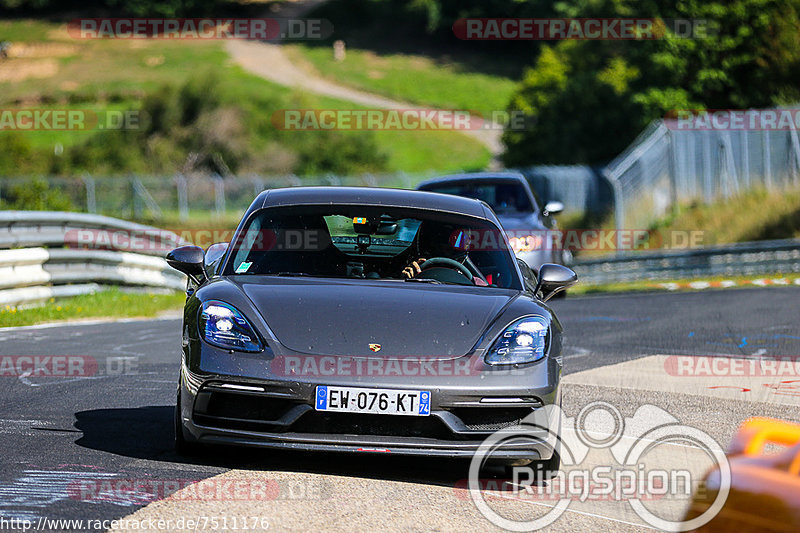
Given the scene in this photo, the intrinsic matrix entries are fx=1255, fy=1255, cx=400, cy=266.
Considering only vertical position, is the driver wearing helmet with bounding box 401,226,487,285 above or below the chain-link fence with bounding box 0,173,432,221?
above

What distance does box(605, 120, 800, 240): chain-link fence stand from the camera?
30.5 m

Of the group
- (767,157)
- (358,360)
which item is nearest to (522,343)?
(358,360)

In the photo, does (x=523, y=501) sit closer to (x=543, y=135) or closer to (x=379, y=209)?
(x=379, y=209)

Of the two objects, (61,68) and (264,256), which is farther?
(61,68)

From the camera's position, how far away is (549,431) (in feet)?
19.1

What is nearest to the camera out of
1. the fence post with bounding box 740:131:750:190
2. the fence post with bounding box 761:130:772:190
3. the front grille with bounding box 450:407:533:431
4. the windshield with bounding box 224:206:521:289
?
the front grille with bounding box 450:407:533:431

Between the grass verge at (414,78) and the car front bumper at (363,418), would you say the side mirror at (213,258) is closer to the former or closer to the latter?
the car front bumper at (363,418)

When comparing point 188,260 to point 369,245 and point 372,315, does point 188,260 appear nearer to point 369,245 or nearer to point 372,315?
point 369,245

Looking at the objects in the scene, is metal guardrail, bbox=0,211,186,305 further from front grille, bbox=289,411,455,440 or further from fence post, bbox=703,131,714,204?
fence post, bbox=703,131,714,204

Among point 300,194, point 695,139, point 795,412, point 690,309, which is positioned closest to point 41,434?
point 300,194

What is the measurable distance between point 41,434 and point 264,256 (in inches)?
58.4

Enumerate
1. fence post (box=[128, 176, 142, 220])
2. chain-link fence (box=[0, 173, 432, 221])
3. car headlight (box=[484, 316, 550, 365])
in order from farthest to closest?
fence post (box=[128, 176, 142, 220]) → chain-link fence (box=[0, 173, 432, 221]) → car headlight (box=[484, 316, 550, 365])

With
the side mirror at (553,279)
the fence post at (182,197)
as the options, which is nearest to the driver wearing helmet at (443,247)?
the side mirror at (553,279)

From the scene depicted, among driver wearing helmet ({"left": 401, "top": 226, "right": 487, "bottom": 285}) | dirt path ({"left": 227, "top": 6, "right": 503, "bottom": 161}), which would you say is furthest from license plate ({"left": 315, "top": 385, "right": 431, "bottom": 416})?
dirt path ({"left": 227, "top": 6, "right": 503, "bottom": 161})
